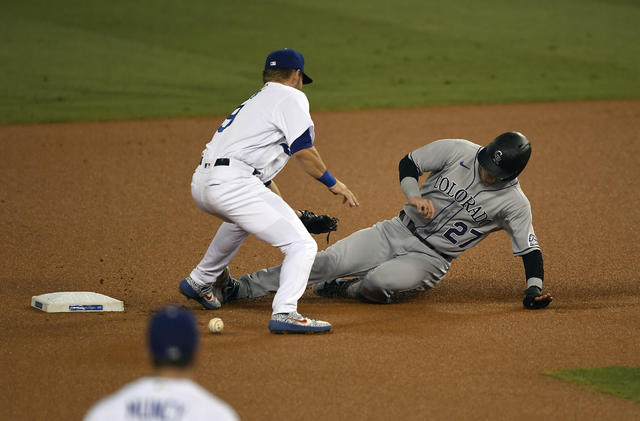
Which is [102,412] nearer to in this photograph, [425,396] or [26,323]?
[425,396]

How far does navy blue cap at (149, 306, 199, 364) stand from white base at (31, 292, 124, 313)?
161 inches

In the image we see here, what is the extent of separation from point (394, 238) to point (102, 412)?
4676mm

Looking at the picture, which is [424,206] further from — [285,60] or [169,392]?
[169,392]

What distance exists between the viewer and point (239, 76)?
18688 millimetres

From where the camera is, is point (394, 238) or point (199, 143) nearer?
point (394, 238)

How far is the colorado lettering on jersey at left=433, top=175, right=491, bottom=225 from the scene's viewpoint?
6.84 meters

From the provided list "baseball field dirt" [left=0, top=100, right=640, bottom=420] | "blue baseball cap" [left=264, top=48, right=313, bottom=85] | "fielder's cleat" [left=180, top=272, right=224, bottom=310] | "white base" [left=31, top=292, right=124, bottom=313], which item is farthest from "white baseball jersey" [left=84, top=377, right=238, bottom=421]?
"white base" [left=31, top=292, right=124, bottom=313]

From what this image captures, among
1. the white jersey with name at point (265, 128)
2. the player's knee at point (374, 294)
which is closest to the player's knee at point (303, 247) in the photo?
the white jersey with name at point (265, 128)

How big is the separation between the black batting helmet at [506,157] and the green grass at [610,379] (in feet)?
5.58

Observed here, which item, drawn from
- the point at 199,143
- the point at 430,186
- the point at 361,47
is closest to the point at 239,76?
the point at 361,47

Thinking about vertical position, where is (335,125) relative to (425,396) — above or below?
above

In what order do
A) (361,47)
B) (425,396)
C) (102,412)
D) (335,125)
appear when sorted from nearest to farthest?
1. (102,412)
2. (425,396)
3. (335,125)
4. (361,47)

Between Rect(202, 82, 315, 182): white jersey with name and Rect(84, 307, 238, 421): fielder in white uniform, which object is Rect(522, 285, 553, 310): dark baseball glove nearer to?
Rect(202, 82, 315, 182): white jersey with name

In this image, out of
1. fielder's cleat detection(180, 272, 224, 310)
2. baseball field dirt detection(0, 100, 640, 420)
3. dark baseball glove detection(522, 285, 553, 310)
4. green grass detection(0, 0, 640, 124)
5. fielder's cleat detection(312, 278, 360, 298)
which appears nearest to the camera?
baseball field dirt detection(0, 100, 640, 420)
